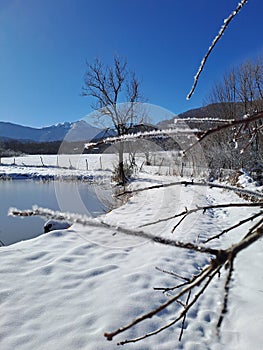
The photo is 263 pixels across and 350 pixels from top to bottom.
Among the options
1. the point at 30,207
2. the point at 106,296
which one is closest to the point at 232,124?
the point at 106,296

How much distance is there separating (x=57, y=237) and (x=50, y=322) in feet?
6.25

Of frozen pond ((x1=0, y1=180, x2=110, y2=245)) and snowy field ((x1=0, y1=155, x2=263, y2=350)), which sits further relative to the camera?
frozen pond ((x1=0, y1=180, x2=110, y2=245))

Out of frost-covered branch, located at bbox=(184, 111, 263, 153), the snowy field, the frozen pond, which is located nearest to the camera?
frost-covered branch, located at bbox=(184, 111, 263, 153)

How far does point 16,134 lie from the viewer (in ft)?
377

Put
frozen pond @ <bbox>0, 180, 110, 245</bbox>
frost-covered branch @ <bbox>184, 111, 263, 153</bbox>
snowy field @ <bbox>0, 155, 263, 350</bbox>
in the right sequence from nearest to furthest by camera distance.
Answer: frost-covered branch @ <bbox>184, 111, 263, 153</bbox> < snowy field @ <bbox>0, 155, 263, 350</bbox> < frozen pond @ <bbox>0, 180, 110, 245</bbox>

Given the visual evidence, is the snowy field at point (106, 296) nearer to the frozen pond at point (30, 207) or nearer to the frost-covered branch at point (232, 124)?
the frost-covered branch at point (232, 124)

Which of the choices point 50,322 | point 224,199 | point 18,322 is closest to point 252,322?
point 50,322

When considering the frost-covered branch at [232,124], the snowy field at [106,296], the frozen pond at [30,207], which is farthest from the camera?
the frozen pond at [30,207]

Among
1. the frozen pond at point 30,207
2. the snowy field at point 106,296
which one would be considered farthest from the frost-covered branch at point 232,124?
the frozen pond at point 30,207

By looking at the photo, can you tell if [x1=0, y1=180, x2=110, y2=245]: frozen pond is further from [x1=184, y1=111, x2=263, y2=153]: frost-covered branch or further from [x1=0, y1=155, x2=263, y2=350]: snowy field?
[x1=184, y1=111, x2=263, y2=153]: frost-covered branch

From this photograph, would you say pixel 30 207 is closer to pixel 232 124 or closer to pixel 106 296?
pixel 106 296

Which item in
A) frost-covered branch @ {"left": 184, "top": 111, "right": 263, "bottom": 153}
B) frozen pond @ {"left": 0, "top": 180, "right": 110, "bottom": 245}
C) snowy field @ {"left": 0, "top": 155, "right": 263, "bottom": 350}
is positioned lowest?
frozen pond @ {"left": 0, "top": 180, "right": 110, "bottom": 245}

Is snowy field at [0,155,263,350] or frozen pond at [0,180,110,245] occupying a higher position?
snowy field at [0,155,263,350]

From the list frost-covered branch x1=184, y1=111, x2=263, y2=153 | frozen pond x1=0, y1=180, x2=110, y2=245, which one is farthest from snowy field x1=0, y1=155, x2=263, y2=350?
frozen pond x1=0, y1=180, x2=110, y2=245
